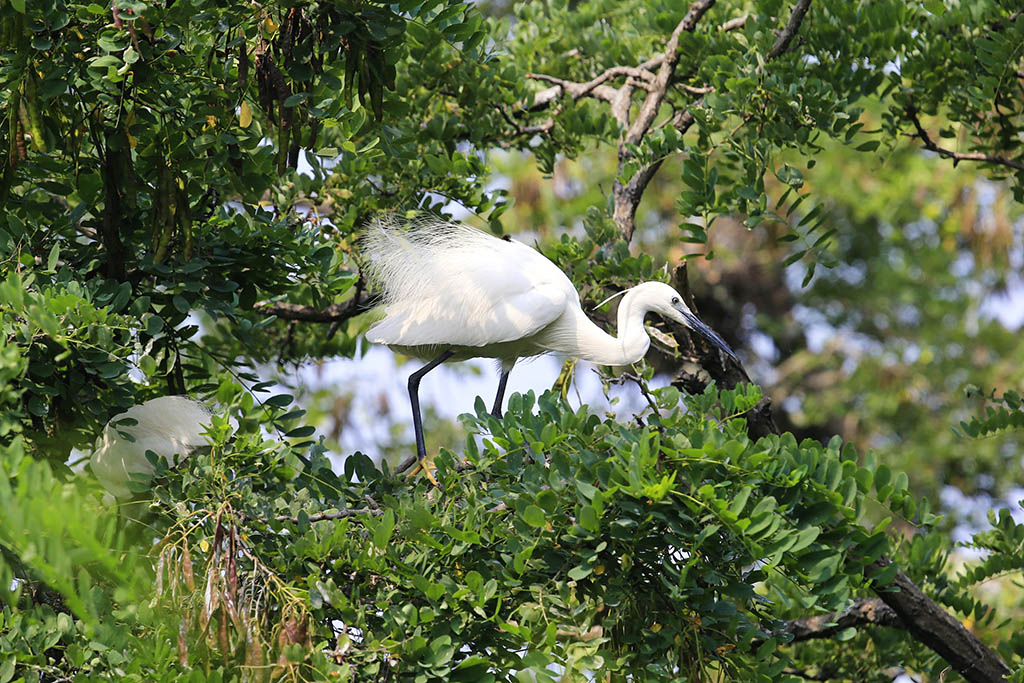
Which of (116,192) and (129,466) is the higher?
(116,192)

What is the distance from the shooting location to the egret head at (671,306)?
11.0 feet

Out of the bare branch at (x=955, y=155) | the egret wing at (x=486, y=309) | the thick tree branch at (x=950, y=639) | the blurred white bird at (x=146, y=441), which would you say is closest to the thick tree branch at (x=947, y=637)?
the thick tree branch at (x=950, y=639)

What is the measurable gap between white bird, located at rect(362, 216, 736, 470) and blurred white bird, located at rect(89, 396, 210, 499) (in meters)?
0.73

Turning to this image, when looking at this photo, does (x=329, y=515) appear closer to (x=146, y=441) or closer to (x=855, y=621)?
(x=146, y=441)

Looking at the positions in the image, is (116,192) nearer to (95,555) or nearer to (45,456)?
(45,456)

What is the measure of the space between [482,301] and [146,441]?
1.12 m

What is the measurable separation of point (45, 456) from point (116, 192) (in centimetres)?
65

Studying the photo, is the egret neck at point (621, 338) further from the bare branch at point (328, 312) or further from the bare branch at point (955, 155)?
the bare branch at point (955, 155)

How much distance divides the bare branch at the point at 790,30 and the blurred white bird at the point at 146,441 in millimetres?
2041

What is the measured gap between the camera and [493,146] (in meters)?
3.98

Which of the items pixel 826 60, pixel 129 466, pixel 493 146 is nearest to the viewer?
pixel 129 466

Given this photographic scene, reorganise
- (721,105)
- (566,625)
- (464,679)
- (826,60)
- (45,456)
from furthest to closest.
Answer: (826,60) → (721,105) → (45,456) → (566,625) → (464,679)

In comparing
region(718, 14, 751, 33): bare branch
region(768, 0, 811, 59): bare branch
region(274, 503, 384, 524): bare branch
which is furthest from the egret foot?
region(718, 14, 751, 33): bare branch

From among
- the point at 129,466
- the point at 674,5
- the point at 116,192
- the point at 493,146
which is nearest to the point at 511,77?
the point at 493,146
